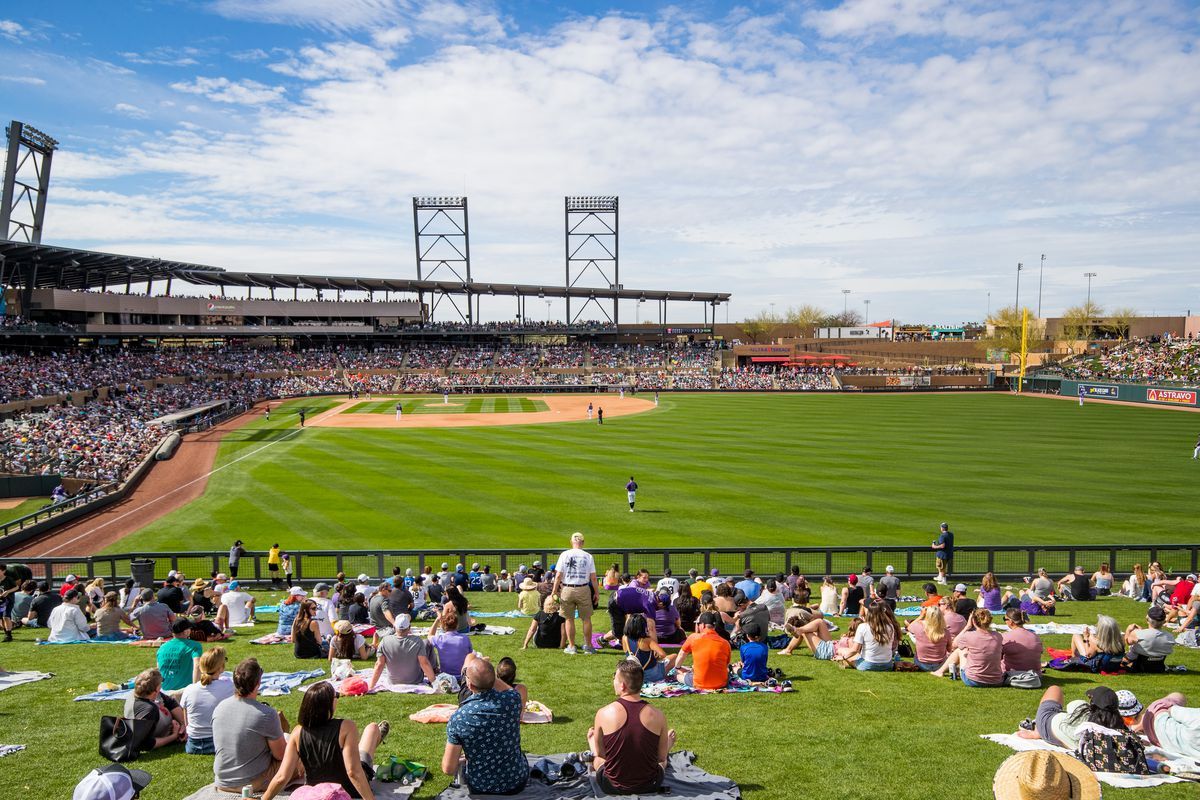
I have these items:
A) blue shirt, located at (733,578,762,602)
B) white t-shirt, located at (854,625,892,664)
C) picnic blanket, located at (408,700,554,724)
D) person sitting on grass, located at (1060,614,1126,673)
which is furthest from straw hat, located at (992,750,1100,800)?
blue shirt, located at (733,578,762,602)

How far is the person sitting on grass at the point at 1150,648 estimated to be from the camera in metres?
9.59

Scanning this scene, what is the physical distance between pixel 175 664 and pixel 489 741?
435cm

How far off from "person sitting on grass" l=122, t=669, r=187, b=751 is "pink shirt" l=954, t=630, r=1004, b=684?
28.3 ft

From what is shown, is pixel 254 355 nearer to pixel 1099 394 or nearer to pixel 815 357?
pixel 815 357

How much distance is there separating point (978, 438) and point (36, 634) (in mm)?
44547

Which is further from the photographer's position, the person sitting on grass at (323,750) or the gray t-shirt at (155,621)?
the gray t-shirt at (155,621)

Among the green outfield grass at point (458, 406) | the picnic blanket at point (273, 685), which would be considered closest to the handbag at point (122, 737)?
the picnic blanket at point (273, 685)

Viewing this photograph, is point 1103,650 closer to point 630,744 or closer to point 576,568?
point 576,568

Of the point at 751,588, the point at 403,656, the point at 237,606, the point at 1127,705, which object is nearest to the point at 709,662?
the point at 403,656

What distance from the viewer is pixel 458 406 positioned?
6812cm

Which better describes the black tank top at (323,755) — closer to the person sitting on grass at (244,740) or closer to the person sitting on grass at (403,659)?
the person sitting on grass at (244,740)

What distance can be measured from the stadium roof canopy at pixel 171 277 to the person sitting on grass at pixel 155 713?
57.8m

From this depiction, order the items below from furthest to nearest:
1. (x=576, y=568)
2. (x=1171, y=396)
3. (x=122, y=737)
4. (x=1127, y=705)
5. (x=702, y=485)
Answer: (x=1171, y=396)
(x=702, y=485)
(x=576, y=568)
(x=1127, y=705)
(x=122, y=737)

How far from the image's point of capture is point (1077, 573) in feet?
53.7
